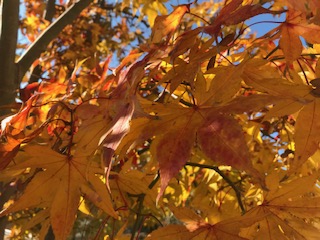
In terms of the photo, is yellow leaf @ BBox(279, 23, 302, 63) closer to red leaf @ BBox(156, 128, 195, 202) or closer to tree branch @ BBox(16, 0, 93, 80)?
red leaf @ BBox(156, 128, 195, 202)

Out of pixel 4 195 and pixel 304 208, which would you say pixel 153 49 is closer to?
pixel 304 208

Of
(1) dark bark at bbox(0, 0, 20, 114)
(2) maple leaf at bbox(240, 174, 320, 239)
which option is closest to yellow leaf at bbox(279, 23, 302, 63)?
(2) maple leaf at bbox(240, 174, 320, 239)

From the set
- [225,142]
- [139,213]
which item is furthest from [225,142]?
[139,213]

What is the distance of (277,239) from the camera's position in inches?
18.6

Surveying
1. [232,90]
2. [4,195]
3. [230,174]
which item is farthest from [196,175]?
[232,90]

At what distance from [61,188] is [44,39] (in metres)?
0.69

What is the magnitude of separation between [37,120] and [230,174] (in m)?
0.64

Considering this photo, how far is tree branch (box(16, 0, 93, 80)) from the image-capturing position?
1028 mm

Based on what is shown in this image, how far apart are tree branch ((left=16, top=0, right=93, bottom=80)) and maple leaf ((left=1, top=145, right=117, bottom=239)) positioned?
552mm

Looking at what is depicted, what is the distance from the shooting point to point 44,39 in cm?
109

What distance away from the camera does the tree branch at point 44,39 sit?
1.03 m

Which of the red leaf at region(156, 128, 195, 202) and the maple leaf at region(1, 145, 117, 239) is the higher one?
the red leaf at region(156, 128, 195, 202)

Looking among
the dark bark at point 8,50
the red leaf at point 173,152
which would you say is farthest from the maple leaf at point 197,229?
the dark bark at point 8,50

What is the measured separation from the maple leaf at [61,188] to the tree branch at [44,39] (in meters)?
0.55
